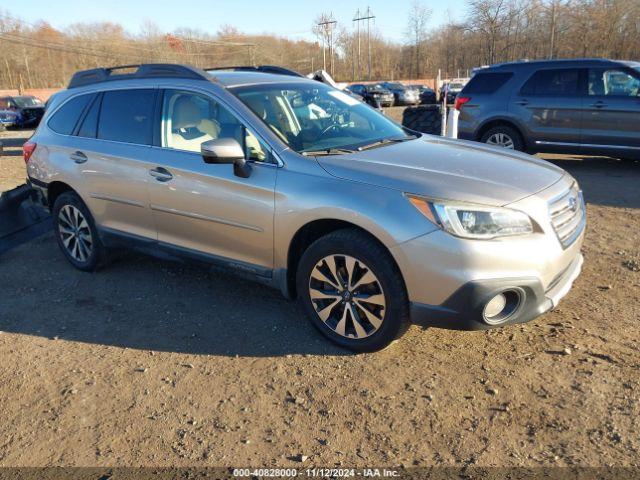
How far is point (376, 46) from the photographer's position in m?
86.2

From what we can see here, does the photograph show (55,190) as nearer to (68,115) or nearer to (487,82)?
(68,115)

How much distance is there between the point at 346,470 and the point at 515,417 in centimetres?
96

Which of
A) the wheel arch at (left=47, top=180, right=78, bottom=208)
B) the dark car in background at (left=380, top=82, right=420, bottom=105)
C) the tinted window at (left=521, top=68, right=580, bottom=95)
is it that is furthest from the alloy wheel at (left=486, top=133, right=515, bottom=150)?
the dark car in background at (left=380, top=82, right=420, bottom=105)

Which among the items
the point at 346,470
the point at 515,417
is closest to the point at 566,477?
the point at 515,417

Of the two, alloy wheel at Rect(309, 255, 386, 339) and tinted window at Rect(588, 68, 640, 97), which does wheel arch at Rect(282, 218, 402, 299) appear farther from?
tinted window at Rect(588, 68, 640, 97)

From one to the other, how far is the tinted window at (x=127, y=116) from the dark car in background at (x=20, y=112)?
78.0ft

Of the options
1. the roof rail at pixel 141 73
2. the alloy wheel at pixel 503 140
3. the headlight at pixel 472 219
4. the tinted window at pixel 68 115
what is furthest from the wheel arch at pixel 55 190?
the alloy wheel at pixel 503 140

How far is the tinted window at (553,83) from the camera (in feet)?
29.7

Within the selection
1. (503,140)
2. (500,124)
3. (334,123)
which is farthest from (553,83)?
(334,123)

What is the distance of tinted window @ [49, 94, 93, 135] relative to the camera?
502 centimetres

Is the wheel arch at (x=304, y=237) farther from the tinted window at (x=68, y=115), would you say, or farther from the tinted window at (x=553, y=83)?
the tinted window at (x=553, y=83)

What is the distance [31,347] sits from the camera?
3.84 m

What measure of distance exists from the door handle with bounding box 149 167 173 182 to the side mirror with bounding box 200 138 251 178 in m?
0.62

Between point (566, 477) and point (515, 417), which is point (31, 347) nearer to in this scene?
point (515, 417)
